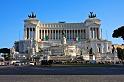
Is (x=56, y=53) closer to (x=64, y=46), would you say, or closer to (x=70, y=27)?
(x=64, y=46)

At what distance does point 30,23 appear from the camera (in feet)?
513

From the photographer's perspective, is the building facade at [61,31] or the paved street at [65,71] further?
the building facade at [61,31]

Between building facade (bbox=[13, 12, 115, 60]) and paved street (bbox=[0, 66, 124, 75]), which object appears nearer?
paved street (bbox=[0, 66, 124, 75])

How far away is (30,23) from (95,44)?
30.9m

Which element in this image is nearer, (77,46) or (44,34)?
(77,46)

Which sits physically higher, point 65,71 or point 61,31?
point 61,31

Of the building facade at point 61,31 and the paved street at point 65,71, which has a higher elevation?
the building facade at point 61,31

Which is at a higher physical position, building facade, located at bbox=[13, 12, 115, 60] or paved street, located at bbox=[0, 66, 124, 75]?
building facade, located at bbox=[13, 12, 115, 60]

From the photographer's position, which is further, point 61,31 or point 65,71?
point 61,31
